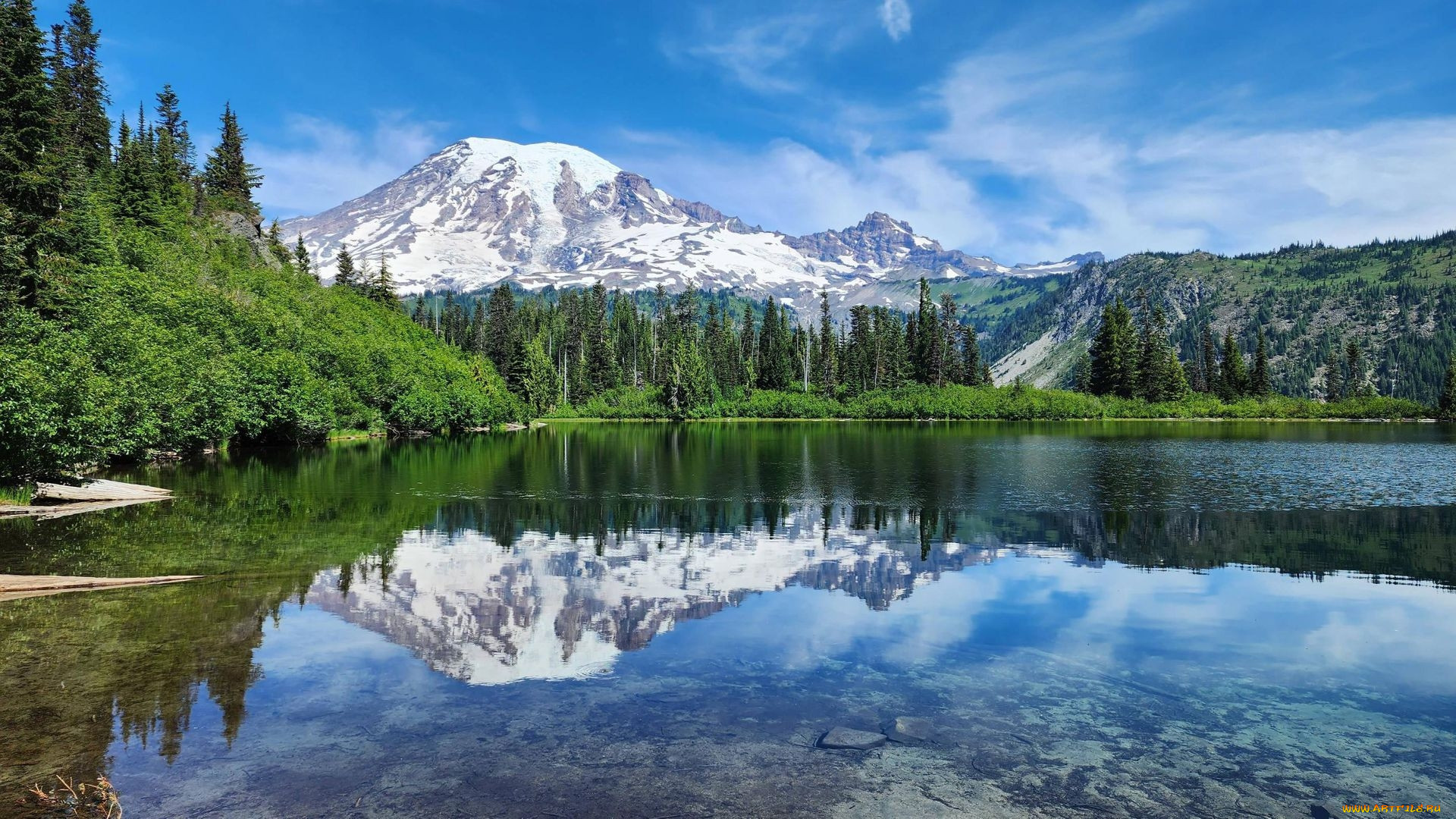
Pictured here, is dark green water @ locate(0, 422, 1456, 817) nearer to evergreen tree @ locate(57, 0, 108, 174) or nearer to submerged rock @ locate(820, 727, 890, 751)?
submerged rock @ locate(820, 727, 890, 751)

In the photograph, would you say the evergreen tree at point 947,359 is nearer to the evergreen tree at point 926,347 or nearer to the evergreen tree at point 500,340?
the evergreen tree at point 926,347

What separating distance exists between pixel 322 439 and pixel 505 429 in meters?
46.9

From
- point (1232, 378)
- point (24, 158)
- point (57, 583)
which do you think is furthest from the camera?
point (1232, 378)

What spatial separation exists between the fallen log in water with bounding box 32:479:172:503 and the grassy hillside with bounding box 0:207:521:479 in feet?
4.52

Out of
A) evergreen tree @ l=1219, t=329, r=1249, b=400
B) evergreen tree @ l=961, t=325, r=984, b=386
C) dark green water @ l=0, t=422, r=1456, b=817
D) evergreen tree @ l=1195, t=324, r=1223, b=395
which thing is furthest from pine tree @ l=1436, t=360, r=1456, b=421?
dark green water @ l=0, t=422, r=1456, b=817

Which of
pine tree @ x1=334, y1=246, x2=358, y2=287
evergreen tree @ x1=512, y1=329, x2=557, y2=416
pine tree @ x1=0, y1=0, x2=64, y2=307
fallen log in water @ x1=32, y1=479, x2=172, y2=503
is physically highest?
pine tree @ x1=334, y1=246, x2=358, y2=287

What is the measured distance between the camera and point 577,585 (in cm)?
2272

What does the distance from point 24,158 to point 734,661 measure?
227 ft

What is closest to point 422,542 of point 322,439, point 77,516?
point 77,516

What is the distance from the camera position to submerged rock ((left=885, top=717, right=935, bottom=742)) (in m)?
12.3

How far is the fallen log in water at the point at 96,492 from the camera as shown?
119 feet

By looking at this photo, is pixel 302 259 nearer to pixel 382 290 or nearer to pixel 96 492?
pixel 382 290

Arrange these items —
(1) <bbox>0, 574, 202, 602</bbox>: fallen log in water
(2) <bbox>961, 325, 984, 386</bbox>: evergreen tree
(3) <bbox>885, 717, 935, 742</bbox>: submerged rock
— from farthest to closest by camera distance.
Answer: (2) <bbox>961, 325, 984, 386</bbox>: evergreen tree → (1) <bbox>0, 574, 202, 602</bbox>: fallen log in water → (3) <bbox>885, 717, 935, 742</bbox>: submerged rock

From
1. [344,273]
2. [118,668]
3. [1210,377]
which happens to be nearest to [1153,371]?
[1210,377]
